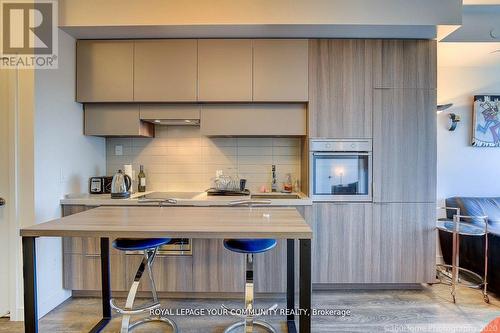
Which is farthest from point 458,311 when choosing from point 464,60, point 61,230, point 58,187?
point 58,187

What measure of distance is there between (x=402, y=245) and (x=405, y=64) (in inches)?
66.1

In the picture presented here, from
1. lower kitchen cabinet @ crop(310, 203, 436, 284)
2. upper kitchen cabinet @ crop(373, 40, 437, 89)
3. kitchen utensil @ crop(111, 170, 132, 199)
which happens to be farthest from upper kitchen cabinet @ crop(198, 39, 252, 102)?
lower kitchen cabinet @ crop(310, 203, 436, 284)

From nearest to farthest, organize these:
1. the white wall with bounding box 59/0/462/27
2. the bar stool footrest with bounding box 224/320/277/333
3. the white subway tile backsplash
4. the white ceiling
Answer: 1. the bar stool footrest with bounding box 224/320/277/333
2. the white wall with bounding box 59/0/462/27
3. the white ceiling
4. the white subway tile backsplash

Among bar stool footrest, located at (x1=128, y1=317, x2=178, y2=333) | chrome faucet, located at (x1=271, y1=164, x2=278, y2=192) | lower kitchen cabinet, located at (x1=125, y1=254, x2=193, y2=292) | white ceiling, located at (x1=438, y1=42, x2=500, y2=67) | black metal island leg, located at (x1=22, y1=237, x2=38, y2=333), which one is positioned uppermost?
white ceiling, located at (x1=438, y1=42, x2=500, y2=67)

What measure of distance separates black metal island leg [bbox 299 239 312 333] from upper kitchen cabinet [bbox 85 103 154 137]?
2.01 m

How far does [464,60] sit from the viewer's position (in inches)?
123

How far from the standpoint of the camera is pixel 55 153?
2.31 metres

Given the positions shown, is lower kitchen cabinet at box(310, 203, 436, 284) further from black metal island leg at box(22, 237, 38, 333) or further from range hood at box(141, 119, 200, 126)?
black metal island leg at box(22, 237, 38, 333)

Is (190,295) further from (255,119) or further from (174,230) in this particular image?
(255,119)

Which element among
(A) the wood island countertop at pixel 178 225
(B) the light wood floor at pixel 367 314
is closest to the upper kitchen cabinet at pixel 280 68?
(A) the wood island countertop at pixel 178 225

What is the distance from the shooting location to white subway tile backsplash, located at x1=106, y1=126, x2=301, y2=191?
9.93 feet

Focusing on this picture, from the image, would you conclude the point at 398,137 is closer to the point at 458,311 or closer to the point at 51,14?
the point at 458,311

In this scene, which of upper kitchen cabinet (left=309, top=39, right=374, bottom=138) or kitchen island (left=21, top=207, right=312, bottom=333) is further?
upper kitchen cabinet (left=309, top=39, right=374, bottom=138)

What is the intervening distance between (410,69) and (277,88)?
1251 millimetres
